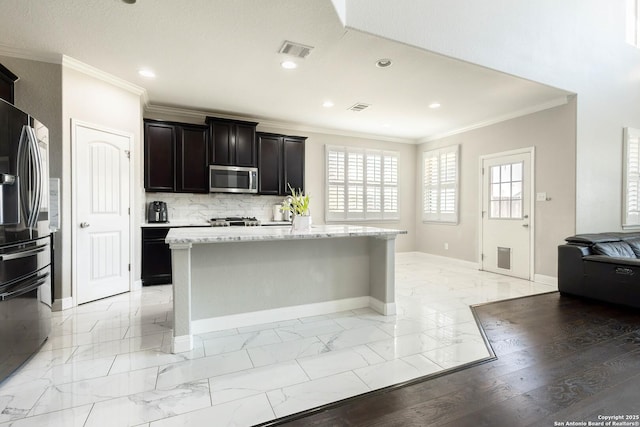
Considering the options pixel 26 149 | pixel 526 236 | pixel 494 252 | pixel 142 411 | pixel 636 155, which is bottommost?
pixel 142 411

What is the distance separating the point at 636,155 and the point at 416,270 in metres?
3.94

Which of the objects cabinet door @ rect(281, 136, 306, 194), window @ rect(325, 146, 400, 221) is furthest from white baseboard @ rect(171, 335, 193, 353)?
window @ rect(325, 146, 400, 221)

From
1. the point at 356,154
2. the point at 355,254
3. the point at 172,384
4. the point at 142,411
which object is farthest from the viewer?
the point at 356,154

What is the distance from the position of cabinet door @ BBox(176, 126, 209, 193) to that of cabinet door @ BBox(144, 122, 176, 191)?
0.32ft

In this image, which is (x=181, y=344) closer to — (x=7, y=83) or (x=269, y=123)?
(x=7, y=83)

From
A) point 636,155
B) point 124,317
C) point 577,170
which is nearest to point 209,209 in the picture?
point 124,317

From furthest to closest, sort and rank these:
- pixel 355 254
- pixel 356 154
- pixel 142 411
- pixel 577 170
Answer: pixel 356 154 → pixel 577 170 → pixel 355 254 → pixel 142 411

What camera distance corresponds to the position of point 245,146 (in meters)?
5.13

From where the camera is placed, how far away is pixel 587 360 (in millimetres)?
2246

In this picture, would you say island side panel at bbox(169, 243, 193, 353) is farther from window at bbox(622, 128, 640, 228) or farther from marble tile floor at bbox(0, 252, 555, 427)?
window at bbox(622, 128, 640, 228)

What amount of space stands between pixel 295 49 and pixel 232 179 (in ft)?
8.36

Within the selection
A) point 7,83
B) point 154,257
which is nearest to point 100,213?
point 154,257

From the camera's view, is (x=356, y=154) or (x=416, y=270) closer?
(x=416, y=270)

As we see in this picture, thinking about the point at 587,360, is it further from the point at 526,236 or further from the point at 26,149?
the point at 26,149
